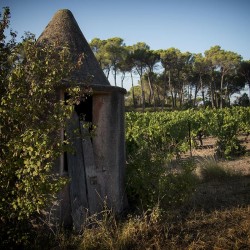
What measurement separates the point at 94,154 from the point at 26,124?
2.02m

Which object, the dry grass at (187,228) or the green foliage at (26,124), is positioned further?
the dry grass at (187,228)

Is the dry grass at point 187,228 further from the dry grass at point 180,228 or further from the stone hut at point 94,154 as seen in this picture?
the stone hut at point 94,154

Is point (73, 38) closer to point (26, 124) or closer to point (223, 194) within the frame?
point (26, 124)

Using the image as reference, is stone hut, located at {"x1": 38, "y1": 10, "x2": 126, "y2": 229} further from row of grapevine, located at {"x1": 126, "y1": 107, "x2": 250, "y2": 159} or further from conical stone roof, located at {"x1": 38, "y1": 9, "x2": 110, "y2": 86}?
row of grapevine, located at {"x1": 126, "y1": 107, "x2": 250, "y2": 159}

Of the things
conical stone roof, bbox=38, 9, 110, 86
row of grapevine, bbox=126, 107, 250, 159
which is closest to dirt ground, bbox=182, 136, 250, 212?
row of grapevine, bbox=126, 107, 250, 159

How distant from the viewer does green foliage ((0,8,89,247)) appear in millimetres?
3473

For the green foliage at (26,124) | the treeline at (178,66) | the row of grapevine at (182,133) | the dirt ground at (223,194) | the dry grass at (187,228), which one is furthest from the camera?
the treeline at (178,66)

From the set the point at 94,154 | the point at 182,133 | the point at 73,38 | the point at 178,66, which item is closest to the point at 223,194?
the point at 94,154

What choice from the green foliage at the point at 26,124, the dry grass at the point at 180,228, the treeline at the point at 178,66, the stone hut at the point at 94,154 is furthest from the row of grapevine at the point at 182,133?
the treeline at the point at 178,66

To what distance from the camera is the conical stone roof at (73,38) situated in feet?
18.9

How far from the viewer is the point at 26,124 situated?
3773mm

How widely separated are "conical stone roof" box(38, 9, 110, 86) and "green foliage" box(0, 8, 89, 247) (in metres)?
1.83

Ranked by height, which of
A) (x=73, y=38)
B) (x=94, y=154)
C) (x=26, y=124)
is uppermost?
(x=73, y=38)

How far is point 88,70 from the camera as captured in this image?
5781 mm
